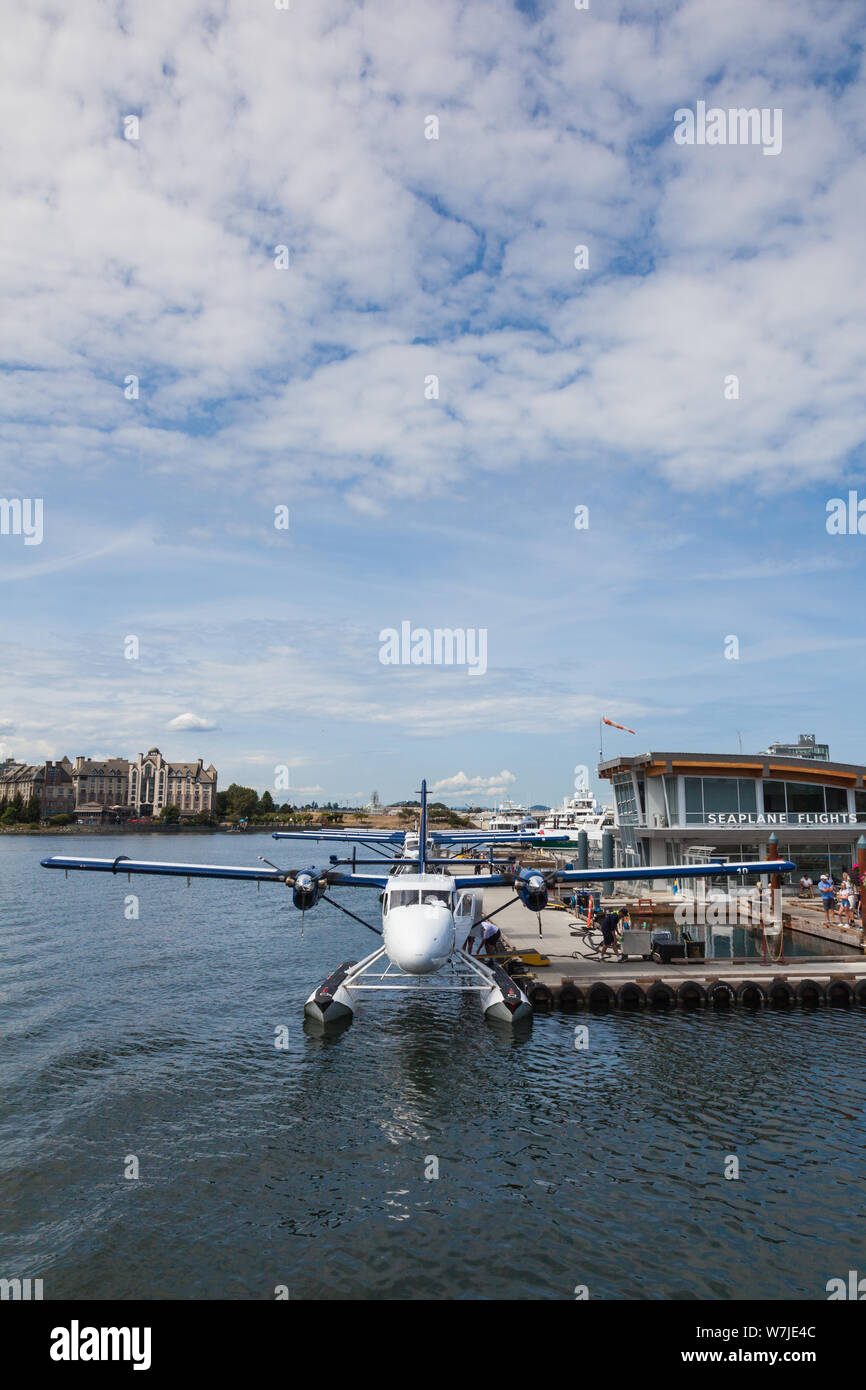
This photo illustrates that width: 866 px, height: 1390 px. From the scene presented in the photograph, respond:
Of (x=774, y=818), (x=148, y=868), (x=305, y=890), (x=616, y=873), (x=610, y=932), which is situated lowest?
(x=610, y=932)

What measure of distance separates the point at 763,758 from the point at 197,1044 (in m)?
39.1

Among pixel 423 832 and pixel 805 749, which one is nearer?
pixel 423 832

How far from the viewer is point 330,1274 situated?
12.0m

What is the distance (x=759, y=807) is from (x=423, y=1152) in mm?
40074

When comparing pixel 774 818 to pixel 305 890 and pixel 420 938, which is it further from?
pixel 420 938

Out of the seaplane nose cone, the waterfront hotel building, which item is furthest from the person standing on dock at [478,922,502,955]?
the waterfront hotel building

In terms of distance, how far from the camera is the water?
12.2m

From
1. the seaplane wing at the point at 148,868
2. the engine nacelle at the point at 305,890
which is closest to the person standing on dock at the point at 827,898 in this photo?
the engine nacelle at the point at 305,890

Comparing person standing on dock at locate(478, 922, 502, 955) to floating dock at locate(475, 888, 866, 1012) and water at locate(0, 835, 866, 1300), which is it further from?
water at locate(0, 835, 866, 1300)

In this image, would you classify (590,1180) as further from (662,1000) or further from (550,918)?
(550,918)

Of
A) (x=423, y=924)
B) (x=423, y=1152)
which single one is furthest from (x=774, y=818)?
(x=423, y=1152)

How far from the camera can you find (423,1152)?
1608 centimetres

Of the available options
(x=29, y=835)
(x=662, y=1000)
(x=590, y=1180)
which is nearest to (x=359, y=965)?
(x=662, y=1000)

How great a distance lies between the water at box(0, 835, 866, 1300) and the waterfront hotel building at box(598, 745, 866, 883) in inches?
941
